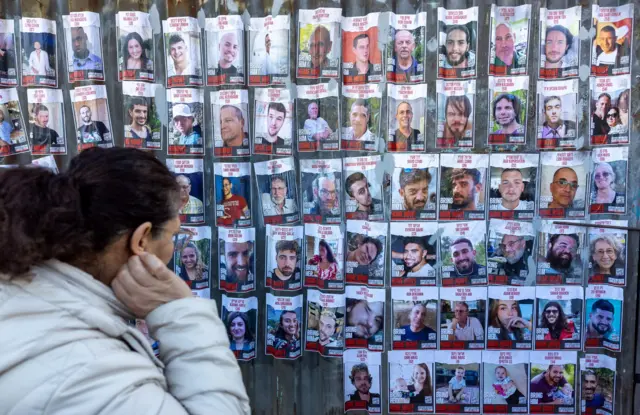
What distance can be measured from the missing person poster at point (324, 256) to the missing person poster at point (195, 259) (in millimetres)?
501

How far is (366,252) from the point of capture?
267 centimetres

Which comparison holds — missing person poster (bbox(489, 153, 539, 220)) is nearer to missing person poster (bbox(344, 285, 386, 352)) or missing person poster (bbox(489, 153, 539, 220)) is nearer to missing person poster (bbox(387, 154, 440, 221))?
missing person poster (bbox(387, 154, 440, 221))

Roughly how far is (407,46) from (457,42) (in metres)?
0.23

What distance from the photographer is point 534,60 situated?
2566 millimetres

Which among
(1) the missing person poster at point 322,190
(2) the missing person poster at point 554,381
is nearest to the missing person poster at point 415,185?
(1) the missing person poster at point 322,190

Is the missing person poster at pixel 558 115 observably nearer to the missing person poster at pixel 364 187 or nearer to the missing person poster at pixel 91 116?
the missing person poster at pixel 364 187

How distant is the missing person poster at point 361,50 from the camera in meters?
2.58

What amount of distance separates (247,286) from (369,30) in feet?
4.54

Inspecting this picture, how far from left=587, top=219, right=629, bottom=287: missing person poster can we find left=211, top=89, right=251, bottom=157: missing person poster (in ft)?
5.66

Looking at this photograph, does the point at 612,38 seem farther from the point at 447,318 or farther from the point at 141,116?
the point at 141,116

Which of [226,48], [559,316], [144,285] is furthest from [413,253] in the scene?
[144,285]

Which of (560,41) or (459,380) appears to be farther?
(459,380)

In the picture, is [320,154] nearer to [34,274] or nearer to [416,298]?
[416,298]

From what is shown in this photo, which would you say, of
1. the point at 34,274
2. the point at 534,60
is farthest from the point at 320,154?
the point at 34,274
